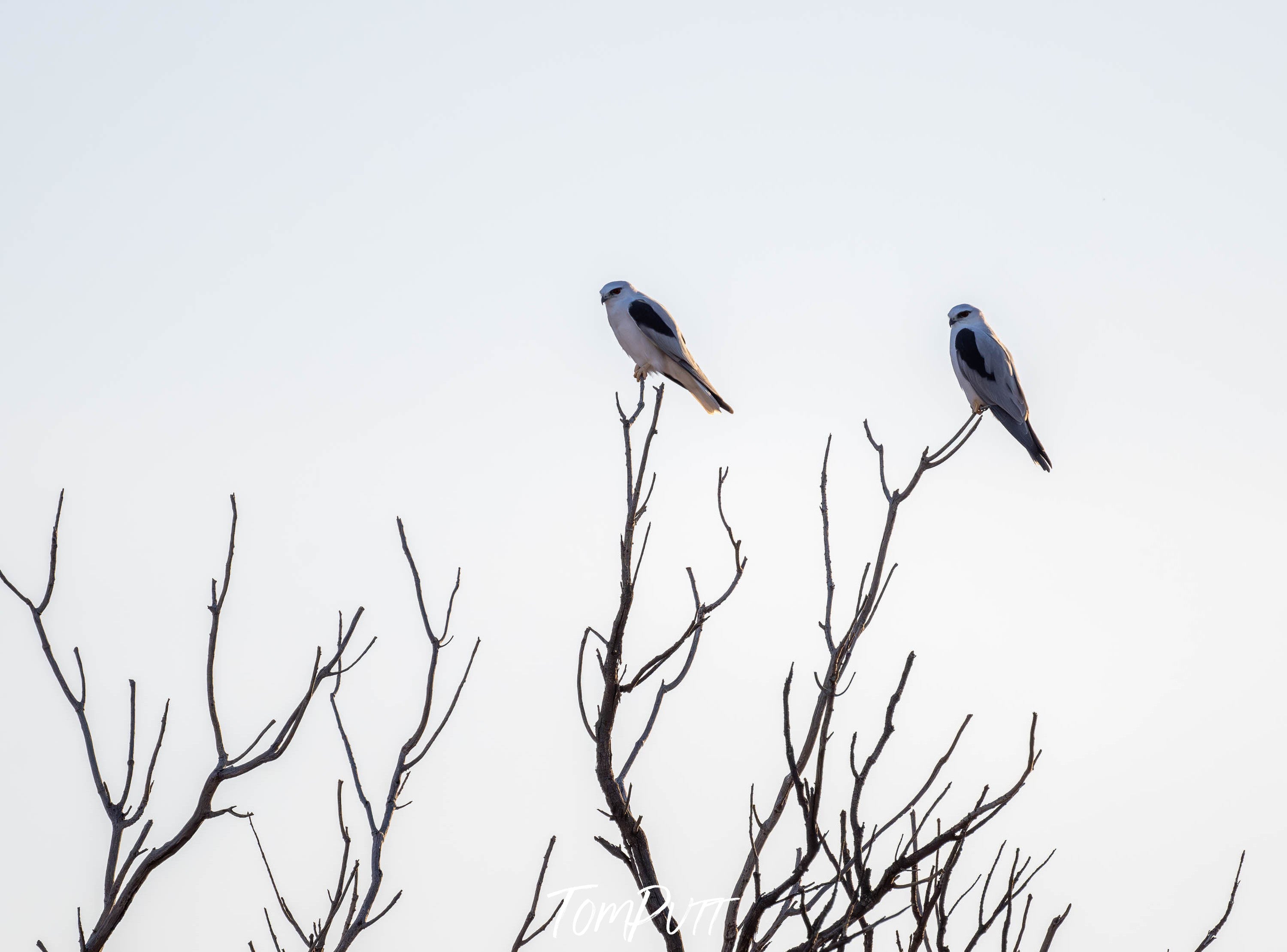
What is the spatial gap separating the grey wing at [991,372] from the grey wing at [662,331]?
6.12ft

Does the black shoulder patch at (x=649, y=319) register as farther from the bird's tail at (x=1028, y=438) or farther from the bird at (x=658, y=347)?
the bird's tail at (x=1028, y=438)

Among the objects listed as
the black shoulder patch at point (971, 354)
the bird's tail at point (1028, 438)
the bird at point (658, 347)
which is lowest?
the bird's tail at point (1028, 438)

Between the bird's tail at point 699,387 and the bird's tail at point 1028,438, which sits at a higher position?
the bird's tail at point 699,387

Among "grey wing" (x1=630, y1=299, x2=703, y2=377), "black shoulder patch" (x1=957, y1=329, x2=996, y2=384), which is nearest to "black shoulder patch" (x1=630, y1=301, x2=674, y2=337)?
"grey wing" (x1=630, y1=299, x2=703, y2=377)

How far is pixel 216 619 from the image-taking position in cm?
304

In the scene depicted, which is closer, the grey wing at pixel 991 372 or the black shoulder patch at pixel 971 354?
the grey wing at pixel 991 372

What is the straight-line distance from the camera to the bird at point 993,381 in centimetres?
891

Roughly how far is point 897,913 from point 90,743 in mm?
1727

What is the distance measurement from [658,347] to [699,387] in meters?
0.41

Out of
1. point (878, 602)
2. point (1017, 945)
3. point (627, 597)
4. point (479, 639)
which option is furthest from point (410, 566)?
point (1017, 945)

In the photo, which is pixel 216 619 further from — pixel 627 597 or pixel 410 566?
pixel 627 597

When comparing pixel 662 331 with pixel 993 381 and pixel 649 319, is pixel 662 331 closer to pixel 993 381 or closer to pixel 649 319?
pixel 649 319

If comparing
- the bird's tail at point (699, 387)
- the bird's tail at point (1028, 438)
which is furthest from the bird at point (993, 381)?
the bird's tail at point (699, 387)

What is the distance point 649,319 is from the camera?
9648mm
